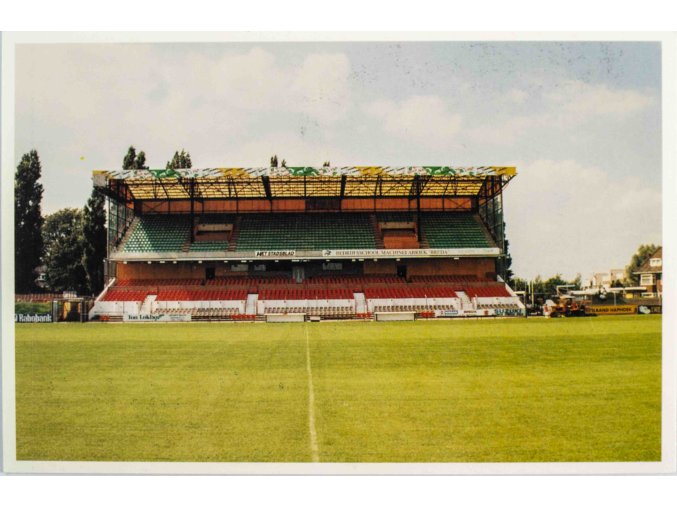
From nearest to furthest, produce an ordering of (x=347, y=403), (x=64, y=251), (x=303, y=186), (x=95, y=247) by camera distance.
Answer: (x=347, y=403) → (x=64, y=251) → (x=95, y=247) → (x=303, y=186)

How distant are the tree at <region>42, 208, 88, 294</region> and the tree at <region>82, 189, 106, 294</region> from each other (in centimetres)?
25

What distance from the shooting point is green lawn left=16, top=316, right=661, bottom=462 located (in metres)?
5.16

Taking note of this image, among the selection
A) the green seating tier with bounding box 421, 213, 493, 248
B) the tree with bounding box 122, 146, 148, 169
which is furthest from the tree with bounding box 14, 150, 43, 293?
the green seating tier with bounding box 421, 213, 493, 248

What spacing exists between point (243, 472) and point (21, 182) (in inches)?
195

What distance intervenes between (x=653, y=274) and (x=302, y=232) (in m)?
14.2

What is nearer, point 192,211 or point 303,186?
point 303,186

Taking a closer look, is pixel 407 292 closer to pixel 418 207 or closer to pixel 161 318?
pixel 418 207

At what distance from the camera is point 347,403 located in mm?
6105

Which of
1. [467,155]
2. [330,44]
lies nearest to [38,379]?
[330,44]

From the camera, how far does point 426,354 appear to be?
9.11 meters

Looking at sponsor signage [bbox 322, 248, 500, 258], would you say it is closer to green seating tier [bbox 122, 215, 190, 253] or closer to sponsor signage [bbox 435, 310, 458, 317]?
sponsor signage [bbox 435, 310, 458, 317]

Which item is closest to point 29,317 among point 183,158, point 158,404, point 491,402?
point 183,158

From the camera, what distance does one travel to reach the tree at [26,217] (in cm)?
704

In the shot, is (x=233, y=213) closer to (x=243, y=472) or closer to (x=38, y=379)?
(x=38, y=379)
